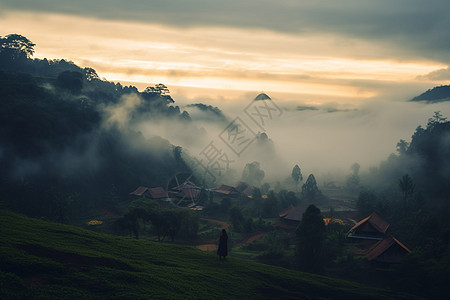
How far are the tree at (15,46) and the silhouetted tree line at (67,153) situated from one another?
48612mm

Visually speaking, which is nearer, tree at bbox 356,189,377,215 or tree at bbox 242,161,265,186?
tree at bbox 356,189,377,215

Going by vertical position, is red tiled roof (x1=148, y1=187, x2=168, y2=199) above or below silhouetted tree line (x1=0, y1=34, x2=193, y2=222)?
below

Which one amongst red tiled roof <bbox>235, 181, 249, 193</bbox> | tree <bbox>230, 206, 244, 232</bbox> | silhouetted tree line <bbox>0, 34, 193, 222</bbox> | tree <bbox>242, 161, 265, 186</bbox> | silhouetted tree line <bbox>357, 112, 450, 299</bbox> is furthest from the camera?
tree <bbox>242, 161, 265, 186</bbox>

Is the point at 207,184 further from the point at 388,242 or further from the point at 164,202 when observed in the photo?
the point at 388,242

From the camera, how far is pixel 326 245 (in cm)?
5269

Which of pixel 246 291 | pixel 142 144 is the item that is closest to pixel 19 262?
pixel 246 291

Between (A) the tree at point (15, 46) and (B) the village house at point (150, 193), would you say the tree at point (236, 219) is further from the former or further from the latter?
(A) the tree at point (15, 46)

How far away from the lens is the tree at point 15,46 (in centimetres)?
16675

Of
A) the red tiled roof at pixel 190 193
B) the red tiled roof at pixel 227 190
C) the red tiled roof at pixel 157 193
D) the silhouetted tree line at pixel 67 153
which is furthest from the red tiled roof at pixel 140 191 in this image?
the red tiled roof at pixel 227 190

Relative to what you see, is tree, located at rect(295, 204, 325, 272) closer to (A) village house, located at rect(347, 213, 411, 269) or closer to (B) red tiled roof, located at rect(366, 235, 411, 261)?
(B) red tiled roof, located at rect(366, 235, 411, 261)

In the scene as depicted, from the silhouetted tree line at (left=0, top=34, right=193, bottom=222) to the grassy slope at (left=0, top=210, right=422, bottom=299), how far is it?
102ft

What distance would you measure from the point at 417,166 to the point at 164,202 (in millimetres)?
90868

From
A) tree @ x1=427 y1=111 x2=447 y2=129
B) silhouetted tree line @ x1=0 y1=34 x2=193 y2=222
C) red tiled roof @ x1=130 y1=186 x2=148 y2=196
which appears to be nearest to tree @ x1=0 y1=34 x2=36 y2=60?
silhouetted tree line @ x1=0 y1=34 x2=193 y2=222

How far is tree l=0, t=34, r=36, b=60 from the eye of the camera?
16675 centimetres
